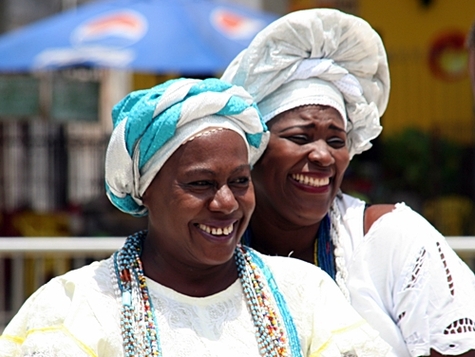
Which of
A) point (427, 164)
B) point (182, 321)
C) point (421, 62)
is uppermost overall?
point (182, 321)

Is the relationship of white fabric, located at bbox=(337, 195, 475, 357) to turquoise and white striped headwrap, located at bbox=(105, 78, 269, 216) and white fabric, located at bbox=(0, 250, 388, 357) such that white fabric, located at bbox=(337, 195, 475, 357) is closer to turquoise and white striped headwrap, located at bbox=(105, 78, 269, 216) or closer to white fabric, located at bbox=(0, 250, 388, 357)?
white fabric, located at bbox=(0, 250, 388, 357)

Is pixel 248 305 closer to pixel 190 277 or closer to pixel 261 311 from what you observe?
pixel 261 311

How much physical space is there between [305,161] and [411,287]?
1.90 feet

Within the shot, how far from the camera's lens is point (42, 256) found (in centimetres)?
621

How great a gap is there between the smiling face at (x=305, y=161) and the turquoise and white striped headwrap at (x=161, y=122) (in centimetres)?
48

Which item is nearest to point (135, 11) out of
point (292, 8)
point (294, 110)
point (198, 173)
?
point (292, 8)

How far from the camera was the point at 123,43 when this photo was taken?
831 cm

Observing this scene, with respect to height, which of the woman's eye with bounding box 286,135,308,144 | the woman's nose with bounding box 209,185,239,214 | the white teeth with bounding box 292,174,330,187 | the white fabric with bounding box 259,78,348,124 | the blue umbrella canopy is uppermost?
the white fabric with bounding box 259,78,348,124

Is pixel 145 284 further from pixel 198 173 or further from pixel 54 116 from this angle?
pixel 54 116

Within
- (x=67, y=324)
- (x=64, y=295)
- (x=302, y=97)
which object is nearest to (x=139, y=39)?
(x=302, y=97)

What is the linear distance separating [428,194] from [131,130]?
8805 mm

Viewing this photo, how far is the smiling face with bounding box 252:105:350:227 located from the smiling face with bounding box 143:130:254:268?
533 mm

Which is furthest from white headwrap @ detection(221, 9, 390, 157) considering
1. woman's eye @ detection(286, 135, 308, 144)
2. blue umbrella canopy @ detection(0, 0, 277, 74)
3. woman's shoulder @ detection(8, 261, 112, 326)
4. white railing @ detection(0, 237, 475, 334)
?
blue umbrella canopy @ detection(0, 0, 277, 74)

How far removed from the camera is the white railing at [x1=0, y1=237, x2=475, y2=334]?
5777mm
